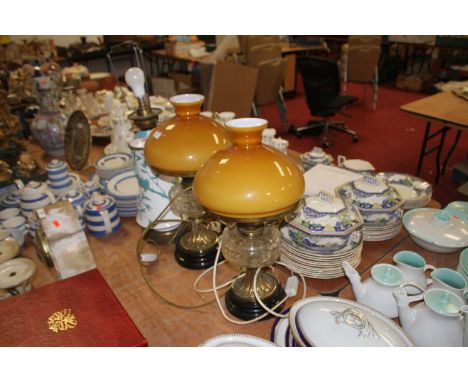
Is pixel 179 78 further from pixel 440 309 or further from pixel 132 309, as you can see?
pixel 440 309

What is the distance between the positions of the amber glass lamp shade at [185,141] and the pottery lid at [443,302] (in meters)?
0.56

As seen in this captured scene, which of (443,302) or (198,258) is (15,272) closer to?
(198,258)

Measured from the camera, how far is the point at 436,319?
737 millimetres

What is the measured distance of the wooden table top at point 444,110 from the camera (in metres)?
2.55

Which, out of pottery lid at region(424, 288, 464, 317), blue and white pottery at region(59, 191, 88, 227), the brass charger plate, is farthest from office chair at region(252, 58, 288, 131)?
pottery lid at region(424, 288, 464, 317)

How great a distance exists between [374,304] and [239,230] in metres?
0.37

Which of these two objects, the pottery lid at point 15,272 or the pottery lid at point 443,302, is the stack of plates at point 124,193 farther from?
the pottery lid at point 443,302

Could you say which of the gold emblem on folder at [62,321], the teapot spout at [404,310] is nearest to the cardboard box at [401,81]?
the teapot spout at [404,310]

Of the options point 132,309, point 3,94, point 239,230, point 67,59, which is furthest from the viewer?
point 67,59

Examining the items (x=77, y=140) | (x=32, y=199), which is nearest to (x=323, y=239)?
(x=32, y=199)

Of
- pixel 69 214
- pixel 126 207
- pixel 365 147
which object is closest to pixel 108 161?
pixel 126 207

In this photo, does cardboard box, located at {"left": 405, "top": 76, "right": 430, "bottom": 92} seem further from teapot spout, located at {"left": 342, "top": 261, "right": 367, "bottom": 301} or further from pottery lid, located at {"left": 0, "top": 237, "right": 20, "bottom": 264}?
pottery lid, located at {"left": 0, "top": 237, "right": 20, "bottom": 264}

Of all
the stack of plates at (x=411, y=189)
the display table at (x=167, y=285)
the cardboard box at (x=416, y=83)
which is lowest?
the cardboard box at (x=416, y=83)

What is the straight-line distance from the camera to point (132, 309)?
0.93 metres
